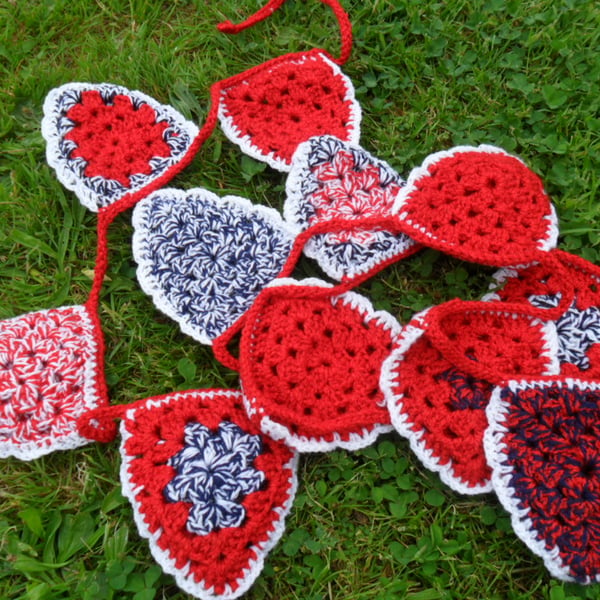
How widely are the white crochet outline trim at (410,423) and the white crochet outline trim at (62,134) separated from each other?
75 cm

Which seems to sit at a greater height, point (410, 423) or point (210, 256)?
point (210, 256)

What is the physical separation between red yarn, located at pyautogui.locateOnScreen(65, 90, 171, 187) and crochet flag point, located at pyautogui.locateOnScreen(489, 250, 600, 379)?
95cm

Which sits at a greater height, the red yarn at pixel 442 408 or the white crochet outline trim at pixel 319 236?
the white crochet outline trim at pixel 319 236

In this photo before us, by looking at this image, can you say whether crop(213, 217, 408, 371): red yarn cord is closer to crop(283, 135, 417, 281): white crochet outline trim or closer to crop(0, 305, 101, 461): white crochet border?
Result: crop(283, 135, 417, 281): white crochet outline trim

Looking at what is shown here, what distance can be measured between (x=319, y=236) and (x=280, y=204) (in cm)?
19

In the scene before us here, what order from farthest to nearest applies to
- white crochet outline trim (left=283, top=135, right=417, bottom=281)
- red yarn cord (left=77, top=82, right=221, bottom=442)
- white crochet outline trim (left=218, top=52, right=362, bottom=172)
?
white crochet outline trim (left=218, top=52, right=362, bottom=172), white crochet outline trim (left=283, top=135, right=417, bottom=281), red yarn cord (left=77, top=82, right=221, bottom=442)

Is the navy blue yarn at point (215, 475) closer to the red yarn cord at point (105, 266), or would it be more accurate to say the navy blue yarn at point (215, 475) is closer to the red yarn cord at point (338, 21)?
the red yarn cord at point (105, 266)

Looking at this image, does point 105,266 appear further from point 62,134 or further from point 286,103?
point 286,103

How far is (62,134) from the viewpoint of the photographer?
154cm

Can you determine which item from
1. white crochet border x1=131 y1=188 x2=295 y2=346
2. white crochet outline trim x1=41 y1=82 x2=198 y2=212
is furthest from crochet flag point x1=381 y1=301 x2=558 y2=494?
white crochet outline trim x1=41 y1=82 x2=198 y2=212

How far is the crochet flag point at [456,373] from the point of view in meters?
1.31

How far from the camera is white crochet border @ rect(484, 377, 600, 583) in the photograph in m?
1.24

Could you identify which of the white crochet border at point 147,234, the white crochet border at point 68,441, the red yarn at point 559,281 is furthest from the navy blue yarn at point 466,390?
the white crochet border at point 68,441

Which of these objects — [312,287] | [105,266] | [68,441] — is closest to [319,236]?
[312,287]
